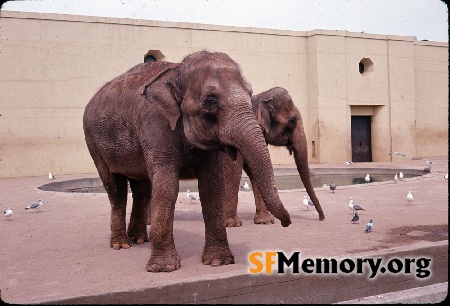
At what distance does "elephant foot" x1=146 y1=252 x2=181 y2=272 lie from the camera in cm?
530

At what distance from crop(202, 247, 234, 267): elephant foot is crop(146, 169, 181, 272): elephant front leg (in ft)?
1.23

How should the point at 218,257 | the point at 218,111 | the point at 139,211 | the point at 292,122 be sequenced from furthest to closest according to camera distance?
1. the point at 292,122
2. the point at 139,211
3. the point at 218,257
4. the point at 218,111

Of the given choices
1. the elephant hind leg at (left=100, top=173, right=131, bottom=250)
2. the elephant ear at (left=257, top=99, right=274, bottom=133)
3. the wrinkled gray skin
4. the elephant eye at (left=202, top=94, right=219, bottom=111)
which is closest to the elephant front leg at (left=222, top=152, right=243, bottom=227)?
the wrinkled gray skin

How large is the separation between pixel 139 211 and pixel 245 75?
18.5 m

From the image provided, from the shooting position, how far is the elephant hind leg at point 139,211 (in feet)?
23.3

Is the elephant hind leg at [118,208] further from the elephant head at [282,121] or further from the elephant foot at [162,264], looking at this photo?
the elephant head at [282,121]

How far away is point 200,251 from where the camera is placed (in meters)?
6.31

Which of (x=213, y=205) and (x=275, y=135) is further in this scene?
(x=275, y=135)

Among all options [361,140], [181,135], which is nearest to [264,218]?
[181,135]

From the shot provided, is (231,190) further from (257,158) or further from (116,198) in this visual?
(257,158)

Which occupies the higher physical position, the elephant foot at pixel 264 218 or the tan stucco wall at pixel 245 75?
the tan stucco wall at pixel 245 75

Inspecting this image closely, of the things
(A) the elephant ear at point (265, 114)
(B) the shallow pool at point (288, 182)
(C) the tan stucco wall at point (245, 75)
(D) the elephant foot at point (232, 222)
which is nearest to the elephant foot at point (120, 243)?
(D) the elephant foot at point (232, 222)

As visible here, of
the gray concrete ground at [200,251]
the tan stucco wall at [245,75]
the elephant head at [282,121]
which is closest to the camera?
the gray concrete ground at [200,251]

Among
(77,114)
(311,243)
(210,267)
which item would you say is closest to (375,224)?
(311,243)
